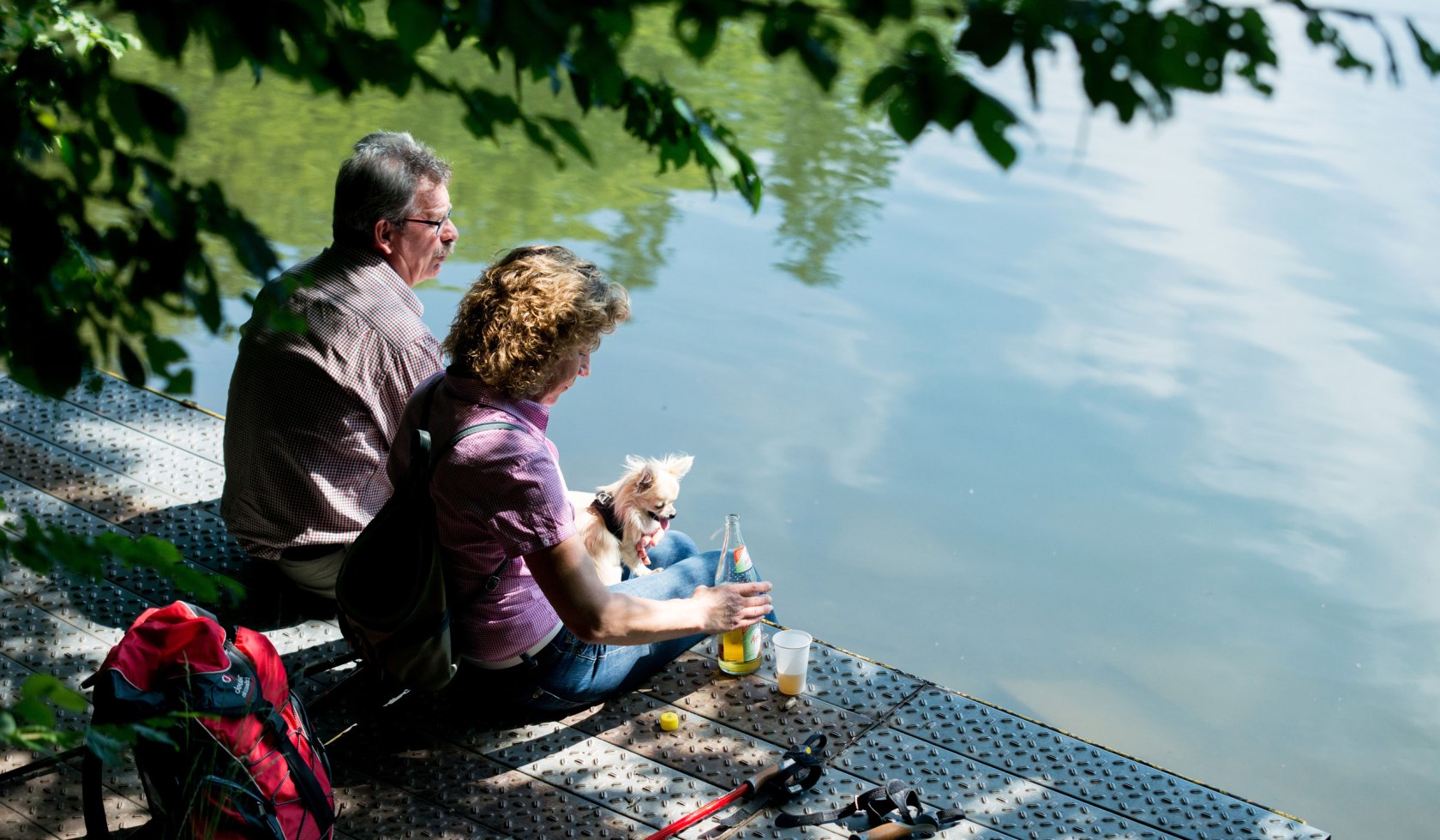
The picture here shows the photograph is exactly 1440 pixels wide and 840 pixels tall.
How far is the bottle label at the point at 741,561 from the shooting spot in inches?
144

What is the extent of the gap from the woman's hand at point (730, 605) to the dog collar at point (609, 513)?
0.58m

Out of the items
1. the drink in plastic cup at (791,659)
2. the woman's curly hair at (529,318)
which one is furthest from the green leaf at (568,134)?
the drink in plastic cup at (791,659)

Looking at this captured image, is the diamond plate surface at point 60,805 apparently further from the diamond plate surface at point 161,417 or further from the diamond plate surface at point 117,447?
the diamond plate surface at point 161,417

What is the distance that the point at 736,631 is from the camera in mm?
3580

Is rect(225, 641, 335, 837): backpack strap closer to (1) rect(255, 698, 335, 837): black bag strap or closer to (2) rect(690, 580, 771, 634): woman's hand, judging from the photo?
(1) rect(255, 698, 335, 837): black bag strap

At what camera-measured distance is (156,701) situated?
2656 millimetres

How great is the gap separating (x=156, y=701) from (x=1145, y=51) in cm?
221

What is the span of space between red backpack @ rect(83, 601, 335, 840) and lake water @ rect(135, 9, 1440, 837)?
1.39 m

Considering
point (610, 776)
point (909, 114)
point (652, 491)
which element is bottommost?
point (610, 776)

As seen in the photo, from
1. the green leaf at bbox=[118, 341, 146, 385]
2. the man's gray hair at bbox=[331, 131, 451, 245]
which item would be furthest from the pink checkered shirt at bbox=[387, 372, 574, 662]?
the green leaf at bbox=[118, 341, 146, 385]

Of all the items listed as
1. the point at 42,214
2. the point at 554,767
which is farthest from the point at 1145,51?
the point at 554,767

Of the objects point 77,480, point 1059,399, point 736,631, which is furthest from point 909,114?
point 1059,399

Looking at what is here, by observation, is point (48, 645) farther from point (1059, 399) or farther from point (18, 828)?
point (1059, 399)

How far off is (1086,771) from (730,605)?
3.17 feet
